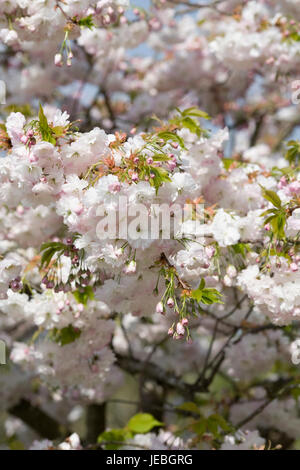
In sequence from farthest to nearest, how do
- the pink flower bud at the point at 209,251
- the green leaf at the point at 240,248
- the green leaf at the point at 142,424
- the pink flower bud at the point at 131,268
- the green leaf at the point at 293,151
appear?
the green leaf at the point at 142,424, the green leaf at the point at 293,151, the green leaf at the point at 240,248, the pink flower bud at the point at 209,251, the pink flower bud at the point at 131,268

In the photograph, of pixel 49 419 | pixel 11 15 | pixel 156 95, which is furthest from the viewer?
pixel 156 95

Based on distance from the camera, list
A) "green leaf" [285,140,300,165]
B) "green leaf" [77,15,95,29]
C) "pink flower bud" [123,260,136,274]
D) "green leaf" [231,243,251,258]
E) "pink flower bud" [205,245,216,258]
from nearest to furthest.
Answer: "pink flower bud" [123,260,136,274] < "pink flower bud" [205,245,216,258] < "green leaf" [231,243,251,258] < "green leaf" [77,15,95,29] < "green leaf" [285,140,300,165]

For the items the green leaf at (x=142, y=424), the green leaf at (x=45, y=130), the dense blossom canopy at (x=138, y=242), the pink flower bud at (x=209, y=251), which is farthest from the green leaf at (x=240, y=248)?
the green leaf at (x=142, y=424)

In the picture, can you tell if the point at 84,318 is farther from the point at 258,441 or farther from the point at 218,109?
the point at 218,109

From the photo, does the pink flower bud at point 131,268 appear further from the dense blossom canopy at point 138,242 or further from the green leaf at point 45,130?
the green leaf at point 45,130

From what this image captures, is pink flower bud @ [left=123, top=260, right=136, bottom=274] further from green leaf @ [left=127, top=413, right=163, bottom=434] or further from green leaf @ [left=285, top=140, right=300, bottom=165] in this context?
green leaf @ [left=127, top=413, right=163, bottom=434]

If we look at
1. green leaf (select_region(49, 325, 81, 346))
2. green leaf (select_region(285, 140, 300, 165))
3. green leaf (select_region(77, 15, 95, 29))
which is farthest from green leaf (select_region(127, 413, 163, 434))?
green leaf (select_region(77, 15, 95, 29))

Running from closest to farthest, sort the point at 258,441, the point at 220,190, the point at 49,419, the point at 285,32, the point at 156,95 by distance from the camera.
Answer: the point at 220,190 → the point at 258,441 → the point at 285,32 → the point at 49,419 → the point at 156,95

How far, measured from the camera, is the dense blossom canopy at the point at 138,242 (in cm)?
210

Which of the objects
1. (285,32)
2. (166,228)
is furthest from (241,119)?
(166,228)

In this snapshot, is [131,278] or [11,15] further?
[11,15]

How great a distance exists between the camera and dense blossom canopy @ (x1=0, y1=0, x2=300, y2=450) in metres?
2.10

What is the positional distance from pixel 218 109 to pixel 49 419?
3.94m

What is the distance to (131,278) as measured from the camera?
2.41 m
